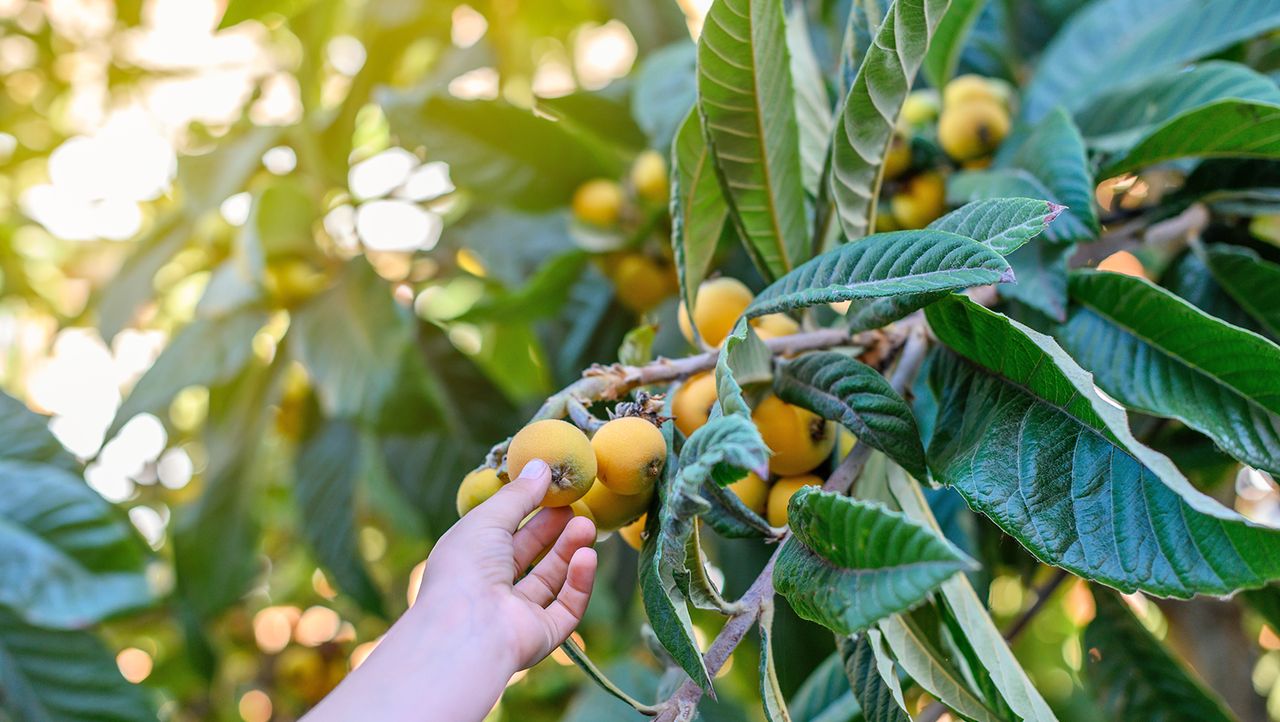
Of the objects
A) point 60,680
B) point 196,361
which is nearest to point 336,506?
point 196,361

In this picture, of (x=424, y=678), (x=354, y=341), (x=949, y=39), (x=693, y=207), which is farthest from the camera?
(x=354, y=341)

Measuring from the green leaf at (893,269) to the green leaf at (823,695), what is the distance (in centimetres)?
40

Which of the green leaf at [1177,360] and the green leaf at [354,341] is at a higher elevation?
the green leaf at [1177,360]

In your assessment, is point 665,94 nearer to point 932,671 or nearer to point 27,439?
point 932,671

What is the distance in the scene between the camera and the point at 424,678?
17.5 inches

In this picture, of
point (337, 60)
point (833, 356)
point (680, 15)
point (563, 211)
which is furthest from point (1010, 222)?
point (337, 60)

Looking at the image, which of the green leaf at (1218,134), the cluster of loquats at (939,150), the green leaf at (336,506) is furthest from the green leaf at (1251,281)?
the green leaf at (336,506)

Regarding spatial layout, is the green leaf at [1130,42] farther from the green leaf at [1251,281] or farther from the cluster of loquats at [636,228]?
the cluster of loquats at [636,228]

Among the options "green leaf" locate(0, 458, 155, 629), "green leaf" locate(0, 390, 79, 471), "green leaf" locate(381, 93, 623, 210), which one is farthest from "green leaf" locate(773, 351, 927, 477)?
"green leaf" locate(0, 390, 79, 471)

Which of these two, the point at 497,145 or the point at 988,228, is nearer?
the point at 988,228

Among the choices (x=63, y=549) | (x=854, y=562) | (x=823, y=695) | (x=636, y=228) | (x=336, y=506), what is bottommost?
(x=336, y=506)

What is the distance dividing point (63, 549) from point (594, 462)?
0.75 metres

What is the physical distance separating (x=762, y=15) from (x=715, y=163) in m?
0.10

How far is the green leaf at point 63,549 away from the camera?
0.96 m
